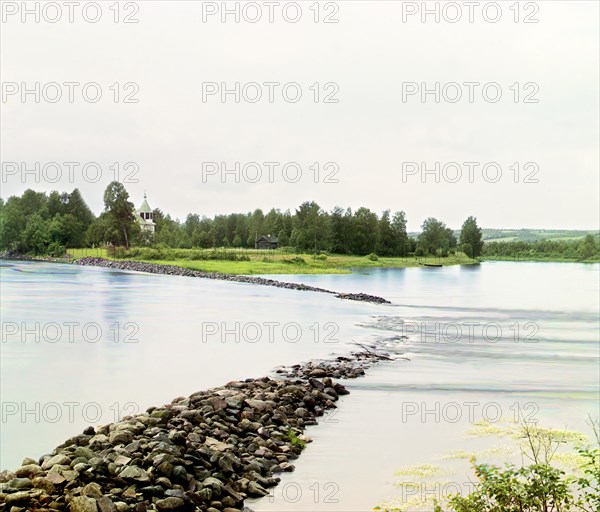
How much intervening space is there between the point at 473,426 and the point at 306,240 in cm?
6698

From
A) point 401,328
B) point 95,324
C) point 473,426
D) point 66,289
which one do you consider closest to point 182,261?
point 66,289

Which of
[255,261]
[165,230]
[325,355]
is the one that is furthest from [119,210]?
[325,355]

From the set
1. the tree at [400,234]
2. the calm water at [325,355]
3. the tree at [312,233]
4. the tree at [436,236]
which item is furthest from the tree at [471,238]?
the calm water at [325,355]

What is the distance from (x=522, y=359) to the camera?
17.5 meters

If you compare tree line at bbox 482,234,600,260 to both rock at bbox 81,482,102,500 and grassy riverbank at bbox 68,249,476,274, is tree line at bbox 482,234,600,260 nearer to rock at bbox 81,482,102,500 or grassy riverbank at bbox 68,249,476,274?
grassy riverbank at bbox 68,249,476,274

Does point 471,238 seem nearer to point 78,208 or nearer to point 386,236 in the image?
point 386,236

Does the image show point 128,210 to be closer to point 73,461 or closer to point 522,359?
point 522,359

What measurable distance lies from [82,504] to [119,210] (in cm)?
7047

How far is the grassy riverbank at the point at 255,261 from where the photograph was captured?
59.8m

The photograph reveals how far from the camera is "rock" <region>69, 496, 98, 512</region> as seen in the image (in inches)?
212

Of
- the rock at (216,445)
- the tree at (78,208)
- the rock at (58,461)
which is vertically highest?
the tree at (78,208)

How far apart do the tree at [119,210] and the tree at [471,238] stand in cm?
5056

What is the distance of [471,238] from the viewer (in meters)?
100

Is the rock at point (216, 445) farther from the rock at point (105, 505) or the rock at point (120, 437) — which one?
the rock at point (105, 505)
